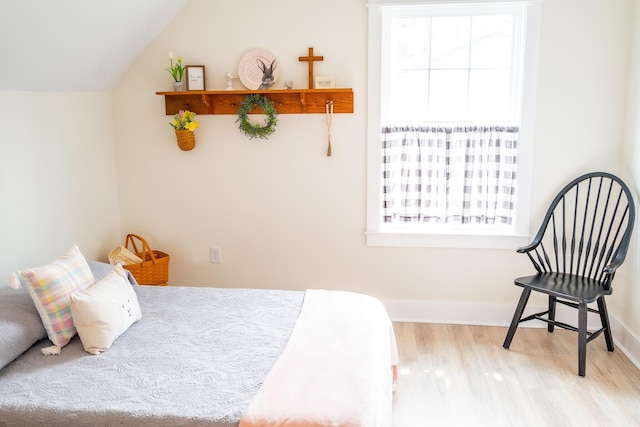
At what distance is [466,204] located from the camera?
11.4ft

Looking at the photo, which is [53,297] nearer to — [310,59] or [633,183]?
[310,59]

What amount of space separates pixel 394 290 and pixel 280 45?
5.81 ft

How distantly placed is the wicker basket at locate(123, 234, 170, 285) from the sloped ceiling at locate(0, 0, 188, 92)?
3.52ft

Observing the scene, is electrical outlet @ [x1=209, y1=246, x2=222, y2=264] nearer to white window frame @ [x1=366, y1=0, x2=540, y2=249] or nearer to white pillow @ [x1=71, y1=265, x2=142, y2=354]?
white window frame @ [x1=366, y1=0, x2=540, y2=249]

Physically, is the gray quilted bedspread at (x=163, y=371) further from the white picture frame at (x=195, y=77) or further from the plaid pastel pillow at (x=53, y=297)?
the white picture frame at (x=195, y=77)

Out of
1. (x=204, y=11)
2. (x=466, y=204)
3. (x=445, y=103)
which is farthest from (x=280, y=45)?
(x=466, y=204)

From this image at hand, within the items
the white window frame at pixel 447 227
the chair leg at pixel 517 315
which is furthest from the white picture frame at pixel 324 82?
the chair leg at pixel 517 315

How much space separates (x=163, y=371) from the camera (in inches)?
78.5

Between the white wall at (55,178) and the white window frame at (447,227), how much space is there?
1.75 m

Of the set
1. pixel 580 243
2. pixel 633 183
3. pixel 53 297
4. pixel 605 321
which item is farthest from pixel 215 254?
pixel 633 183

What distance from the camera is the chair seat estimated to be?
2.81m

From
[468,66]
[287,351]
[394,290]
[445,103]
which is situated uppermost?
[468,66]

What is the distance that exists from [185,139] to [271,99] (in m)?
0.61

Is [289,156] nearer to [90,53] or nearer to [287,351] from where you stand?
[90,53]
